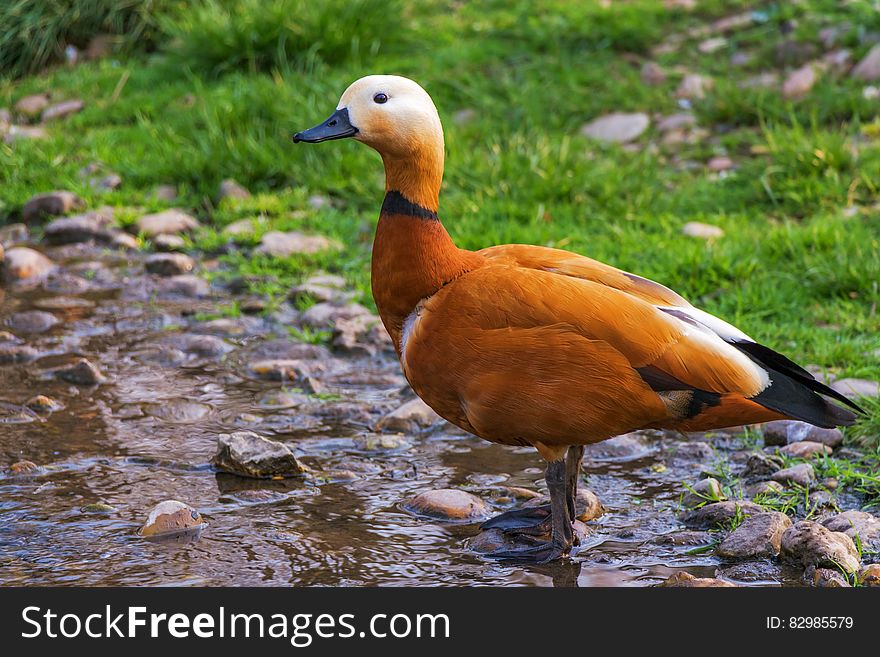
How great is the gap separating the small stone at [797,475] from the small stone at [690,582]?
814mm

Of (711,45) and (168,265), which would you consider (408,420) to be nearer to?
(168,265)

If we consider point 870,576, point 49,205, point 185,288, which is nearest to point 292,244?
point 185,288

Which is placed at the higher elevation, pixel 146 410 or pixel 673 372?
pixel 673 372

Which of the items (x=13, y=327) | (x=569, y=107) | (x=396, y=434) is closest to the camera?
(x=396, y=434)

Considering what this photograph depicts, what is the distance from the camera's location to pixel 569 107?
773 cm

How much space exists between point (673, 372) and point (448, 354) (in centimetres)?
63

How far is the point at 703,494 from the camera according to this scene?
157 inches

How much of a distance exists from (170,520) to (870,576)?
2037 mm

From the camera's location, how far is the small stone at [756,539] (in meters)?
3.55

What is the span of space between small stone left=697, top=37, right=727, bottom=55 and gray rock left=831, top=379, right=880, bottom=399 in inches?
161

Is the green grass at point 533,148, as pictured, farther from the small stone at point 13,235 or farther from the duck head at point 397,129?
the duck head at point 397,129

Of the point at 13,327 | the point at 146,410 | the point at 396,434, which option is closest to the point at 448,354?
the point at 396,434

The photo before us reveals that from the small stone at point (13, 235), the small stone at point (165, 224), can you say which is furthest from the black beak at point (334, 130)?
the small stone at point (13, 235)

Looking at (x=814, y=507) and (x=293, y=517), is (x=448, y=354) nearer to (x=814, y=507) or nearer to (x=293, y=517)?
(x=293, y=517)
